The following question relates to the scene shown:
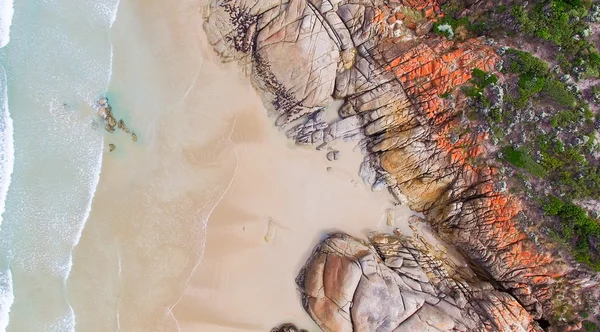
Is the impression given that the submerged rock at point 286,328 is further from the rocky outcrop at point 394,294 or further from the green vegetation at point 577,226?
the green vegetation at point 577,226

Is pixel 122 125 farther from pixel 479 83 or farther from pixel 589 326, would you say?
pixel 589 326

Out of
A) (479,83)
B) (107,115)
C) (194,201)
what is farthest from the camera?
(194,201)

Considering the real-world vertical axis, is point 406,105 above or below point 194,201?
above

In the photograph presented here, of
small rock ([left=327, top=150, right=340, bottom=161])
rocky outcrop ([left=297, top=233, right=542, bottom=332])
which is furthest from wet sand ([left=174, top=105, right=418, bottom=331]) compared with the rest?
rocky outcrop ([left=297, top=233, right=542, bottom=332])

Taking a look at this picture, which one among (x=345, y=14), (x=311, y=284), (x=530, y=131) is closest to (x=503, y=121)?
(x=530, y=131)

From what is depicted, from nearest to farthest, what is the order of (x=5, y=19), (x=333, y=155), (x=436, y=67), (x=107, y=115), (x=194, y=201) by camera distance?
(x=436, y=67) < (x=5, y=19) < (x=107, y=115) < (x=194, y=201) < (x=333, y=155)

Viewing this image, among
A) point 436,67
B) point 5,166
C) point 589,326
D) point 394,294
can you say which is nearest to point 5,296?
point 5,166

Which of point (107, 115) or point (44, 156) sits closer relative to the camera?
point (44, 156)
